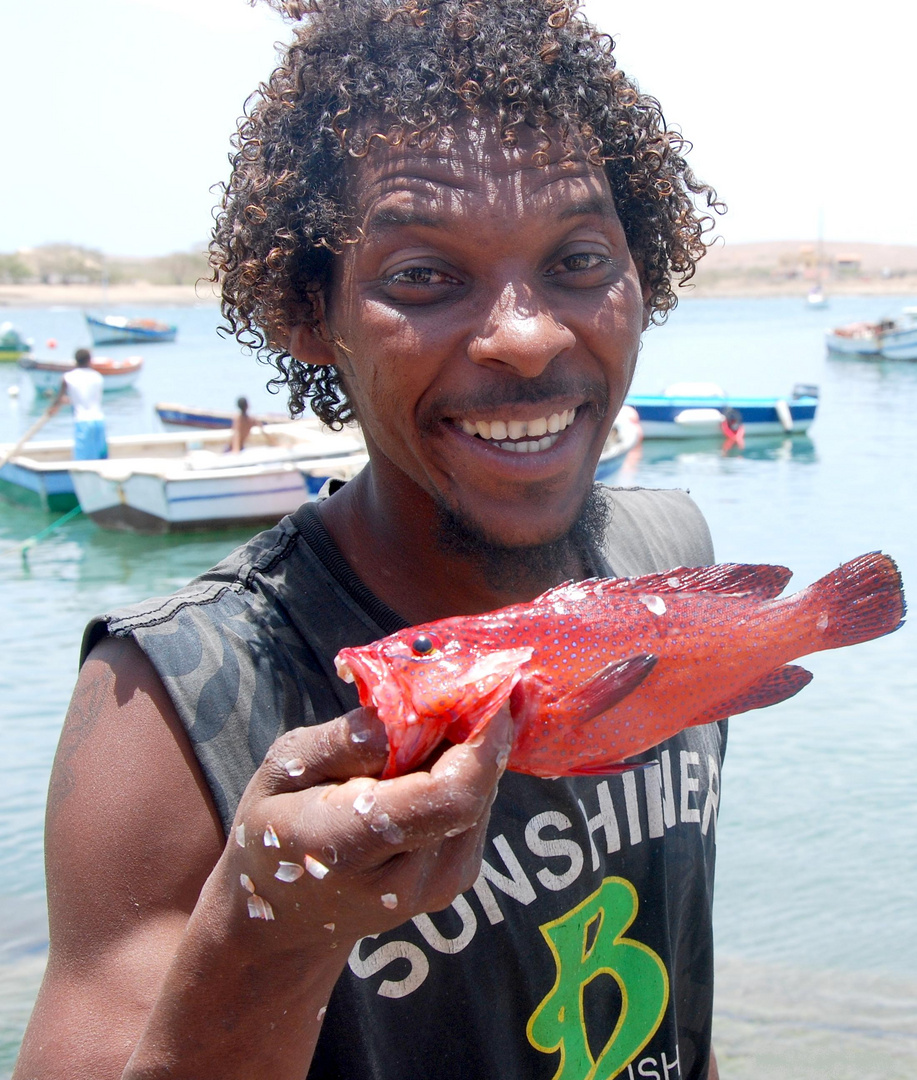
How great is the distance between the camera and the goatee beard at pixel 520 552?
217 centimetres

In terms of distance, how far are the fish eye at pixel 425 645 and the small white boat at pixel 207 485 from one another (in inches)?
534

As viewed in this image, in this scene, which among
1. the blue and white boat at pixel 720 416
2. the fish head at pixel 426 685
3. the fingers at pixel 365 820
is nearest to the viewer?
the fingers at pixel 365 820

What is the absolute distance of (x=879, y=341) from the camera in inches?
1756

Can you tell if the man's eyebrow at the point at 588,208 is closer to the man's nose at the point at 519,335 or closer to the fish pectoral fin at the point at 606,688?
the man's nose at the point at 519,335

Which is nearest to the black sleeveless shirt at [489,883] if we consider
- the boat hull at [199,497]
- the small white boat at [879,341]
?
the boat hull at [199,497]

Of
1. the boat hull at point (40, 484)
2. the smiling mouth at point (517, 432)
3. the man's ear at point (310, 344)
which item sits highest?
the man's ear at point (310, 344)

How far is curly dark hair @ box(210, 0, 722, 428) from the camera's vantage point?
86.6 inches

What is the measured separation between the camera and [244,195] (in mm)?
2549

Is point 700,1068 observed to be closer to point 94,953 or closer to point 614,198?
point 94,953

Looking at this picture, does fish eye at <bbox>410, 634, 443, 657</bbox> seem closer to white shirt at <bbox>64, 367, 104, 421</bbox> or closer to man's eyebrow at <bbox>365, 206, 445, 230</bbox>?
man's eyebrow at <bbox>365, 206, 445, 230</bbox>

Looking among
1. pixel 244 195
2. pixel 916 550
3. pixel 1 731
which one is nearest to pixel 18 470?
pixel 1 731

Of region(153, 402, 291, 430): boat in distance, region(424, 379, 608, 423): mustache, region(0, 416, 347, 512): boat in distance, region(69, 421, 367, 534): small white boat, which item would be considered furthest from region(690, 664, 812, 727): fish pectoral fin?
region(153, 402, 291, 430): boat in distance

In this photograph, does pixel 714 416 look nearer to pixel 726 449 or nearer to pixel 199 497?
pixel 726 449

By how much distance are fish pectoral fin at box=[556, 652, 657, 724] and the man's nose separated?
1.92ft
